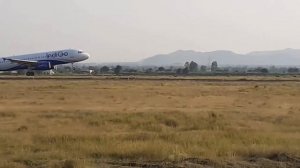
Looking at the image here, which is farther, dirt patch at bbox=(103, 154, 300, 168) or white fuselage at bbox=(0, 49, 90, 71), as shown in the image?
white fuselage at bbox=(0, 49, 90, 71)

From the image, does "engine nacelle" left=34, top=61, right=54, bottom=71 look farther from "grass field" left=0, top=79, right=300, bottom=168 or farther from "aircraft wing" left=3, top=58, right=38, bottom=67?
"grass field" left=0, top=79, right=300, bottom=168

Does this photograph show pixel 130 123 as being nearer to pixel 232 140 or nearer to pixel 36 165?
pixel 232 140

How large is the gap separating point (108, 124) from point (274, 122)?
28.5 ft

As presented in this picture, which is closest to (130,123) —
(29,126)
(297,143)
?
(29,126)

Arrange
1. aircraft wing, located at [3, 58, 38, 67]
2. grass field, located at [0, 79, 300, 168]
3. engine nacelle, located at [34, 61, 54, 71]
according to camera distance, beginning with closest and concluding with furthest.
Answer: grass field, located at [0, 79, 300, 168] < engine nacelle, located at [34, 61, 54, 71] < aircraft wing, located at [3, 58, 38, 67]

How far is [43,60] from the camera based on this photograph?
94.2 m

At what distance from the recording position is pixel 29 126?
25.5 metres

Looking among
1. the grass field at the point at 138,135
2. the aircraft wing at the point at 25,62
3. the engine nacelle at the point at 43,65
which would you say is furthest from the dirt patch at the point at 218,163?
the aircraft wing at the point at 25,62

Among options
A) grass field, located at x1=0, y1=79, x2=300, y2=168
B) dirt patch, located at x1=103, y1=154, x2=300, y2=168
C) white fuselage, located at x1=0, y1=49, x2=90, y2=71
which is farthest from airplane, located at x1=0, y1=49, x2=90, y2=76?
dirt patch, located at x1=103, y1=154, x2=300, y2=168

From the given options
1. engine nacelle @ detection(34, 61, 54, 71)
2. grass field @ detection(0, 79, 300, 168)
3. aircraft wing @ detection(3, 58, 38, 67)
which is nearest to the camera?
grass field @ detection(0, 79, 300, 168)

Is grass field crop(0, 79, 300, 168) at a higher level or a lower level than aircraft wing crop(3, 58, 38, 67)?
lower

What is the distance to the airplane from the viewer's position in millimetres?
94000

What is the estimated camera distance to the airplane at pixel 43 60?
94.0 metres

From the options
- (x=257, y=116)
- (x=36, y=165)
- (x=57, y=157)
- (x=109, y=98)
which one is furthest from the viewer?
(x=109, y=98)
